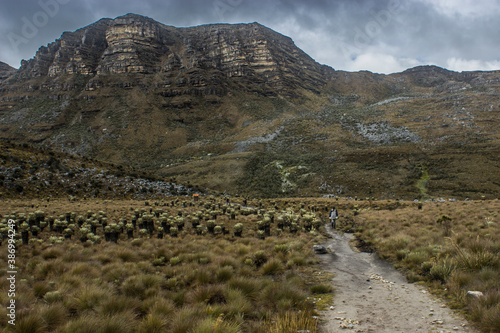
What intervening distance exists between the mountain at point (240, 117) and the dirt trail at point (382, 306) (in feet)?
132

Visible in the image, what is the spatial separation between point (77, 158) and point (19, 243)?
30.1 m

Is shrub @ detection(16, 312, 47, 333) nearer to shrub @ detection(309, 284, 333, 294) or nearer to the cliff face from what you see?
shrub @ detection(309, 284, 333, 294)

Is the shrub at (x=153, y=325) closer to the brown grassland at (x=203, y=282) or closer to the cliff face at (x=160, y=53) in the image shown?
the brown grassland at (x=203, y=282)

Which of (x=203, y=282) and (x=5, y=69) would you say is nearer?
(x=203, y=282)

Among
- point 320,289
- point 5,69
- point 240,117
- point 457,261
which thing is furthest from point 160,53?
point 457,261

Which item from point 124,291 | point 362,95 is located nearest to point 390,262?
point 124,291

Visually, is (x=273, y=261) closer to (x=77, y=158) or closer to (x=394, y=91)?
(x=77, y=158)

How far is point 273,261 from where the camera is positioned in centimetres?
820

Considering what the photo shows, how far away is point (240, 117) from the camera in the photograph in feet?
396

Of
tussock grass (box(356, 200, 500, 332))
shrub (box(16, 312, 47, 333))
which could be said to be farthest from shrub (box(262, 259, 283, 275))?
shrub (box(16, 312, 47, 333))

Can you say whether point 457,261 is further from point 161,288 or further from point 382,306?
point 161,288

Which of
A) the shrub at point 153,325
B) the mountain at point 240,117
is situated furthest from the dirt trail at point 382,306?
the mountain at point 240,117

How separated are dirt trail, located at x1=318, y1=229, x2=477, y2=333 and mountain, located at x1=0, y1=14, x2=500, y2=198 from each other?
40305mm

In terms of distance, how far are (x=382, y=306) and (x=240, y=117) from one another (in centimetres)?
11812
